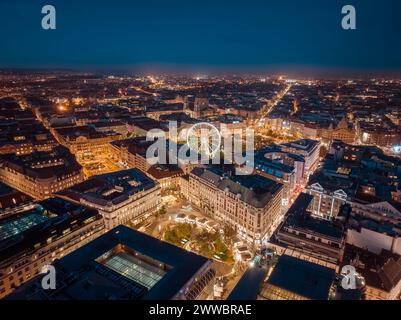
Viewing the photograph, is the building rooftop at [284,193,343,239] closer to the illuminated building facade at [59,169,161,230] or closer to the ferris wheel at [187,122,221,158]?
the illuminated building facade at [59,169,161,230]

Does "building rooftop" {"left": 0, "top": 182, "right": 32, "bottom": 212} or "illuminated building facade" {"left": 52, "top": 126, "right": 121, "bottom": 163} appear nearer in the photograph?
"building rooftop" {"left": 0, "top": 182, "right": 32, "bottom": 212}

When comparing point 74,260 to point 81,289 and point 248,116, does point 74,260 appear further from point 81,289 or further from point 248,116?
point 248,116

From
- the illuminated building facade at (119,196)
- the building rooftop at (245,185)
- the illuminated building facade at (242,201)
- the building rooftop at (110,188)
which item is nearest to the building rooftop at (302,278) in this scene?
the illuminated building facade at (242,201)

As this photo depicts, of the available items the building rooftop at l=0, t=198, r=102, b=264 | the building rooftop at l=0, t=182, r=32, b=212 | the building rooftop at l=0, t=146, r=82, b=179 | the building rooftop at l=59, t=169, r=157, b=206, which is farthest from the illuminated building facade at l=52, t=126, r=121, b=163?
the building rooftop at l=0, t=198, r=102, b=264

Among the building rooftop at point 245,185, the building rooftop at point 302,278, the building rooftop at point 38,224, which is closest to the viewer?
the building rooftop at point 302,278

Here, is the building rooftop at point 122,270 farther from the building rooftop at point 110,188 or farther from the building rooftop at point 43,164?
the building rooftop at point 43,164

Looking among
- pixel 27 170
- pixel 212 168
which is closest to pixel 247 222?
pixel 212 168

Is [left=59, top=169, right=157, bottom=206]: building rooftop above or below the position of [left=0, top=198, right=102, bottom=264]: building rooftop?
above

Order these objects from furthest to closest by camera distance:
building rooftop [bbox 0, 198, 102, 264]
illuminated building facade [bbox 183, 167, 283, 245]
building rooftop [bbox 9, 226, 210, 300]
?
illuminated building facade [bbox 183, 167, 283, 245] → building rooftop [bbox 0, 198, 102, 264] → building rooftop [bbox 9, 226, 210, 300]
